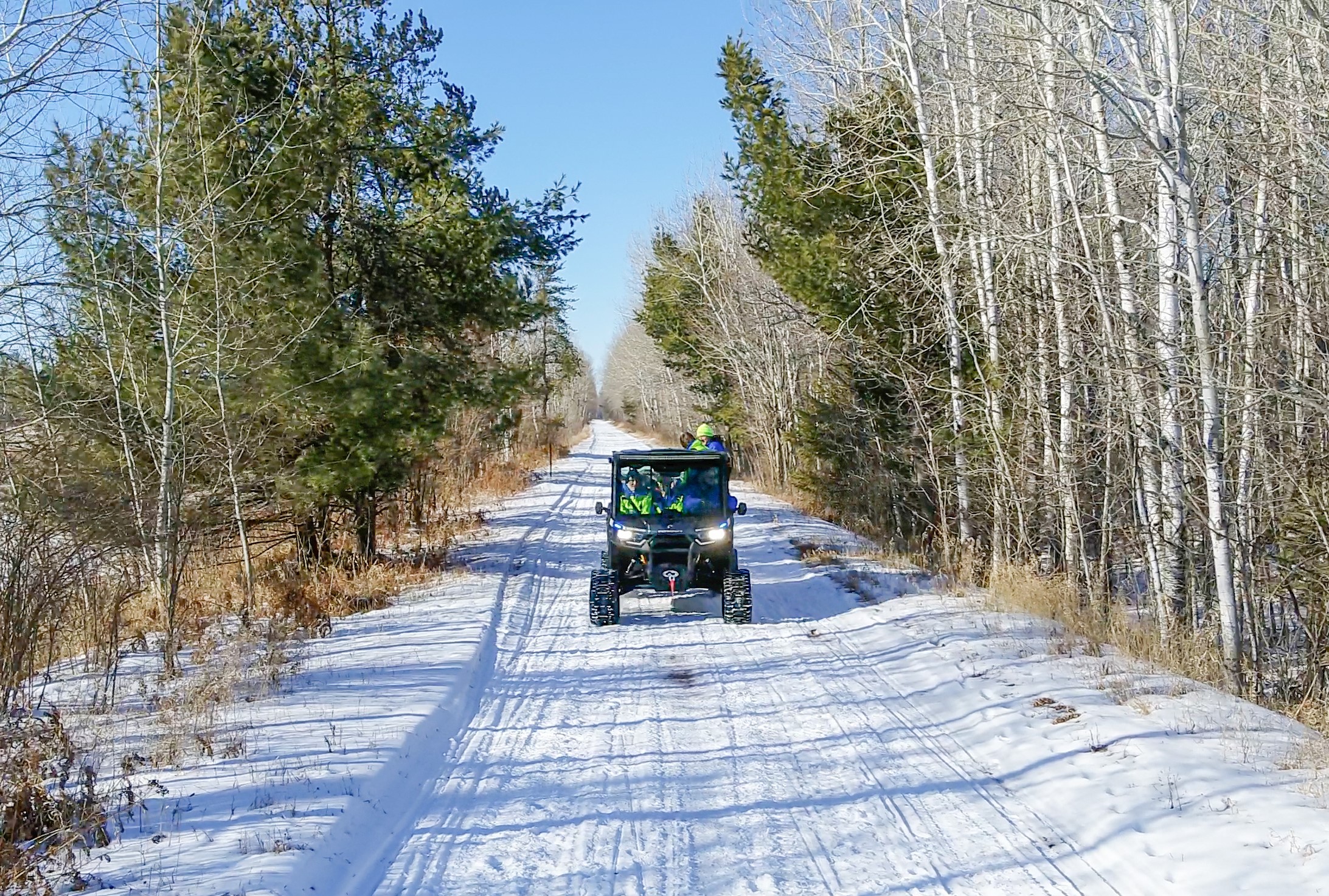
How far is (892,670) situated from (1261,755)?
369 centimetres

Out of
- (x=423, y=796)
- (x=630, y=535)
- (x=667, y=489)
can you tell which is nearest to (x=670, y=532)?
(x=630, y=535)

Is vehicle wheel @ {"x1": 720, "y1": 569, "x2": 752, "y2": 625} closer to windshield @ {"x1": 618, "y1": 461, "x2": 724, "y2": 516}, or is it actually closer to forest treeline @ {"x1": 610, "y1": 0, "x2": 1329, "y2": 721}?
windshield @ {"x1": 618, "y1": 461, "x2": 724, "y2": 516}

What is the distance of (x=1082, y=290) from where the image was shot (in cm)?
1291

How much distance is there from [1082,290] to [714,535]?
223 inches

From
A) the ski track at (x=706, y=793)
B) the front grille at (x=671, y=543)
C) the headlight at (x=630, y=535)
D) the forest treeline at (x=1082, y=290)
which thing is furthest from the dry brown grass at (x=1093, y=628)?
the headlight at (x=630, y=535)

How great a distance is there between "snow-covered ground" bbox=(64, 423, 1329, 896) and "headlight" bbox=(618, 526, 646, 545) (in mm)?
1655

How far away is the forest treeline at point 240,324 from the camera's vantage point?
24.9 ft

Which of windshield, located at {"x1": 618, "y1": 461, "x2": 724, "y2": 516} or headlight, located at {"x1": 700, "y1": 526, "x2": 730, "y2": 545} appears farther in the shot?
windshield, located at {"x1": 618, "y1": 461, "x2": 724, "y2": 516}

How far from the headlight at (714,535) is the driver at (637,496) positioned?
86 centimetres

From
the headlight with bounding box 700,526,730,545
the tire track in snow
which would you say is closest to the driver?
the headlight with bounding box 700,526,730,545

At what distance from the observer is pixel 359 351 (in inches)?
514

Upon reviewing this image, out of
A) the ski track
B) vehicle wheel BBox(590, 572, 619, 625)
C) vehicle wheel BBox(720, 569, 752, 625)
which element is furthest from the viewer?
vehicle wheel BBox(590, 572, 619, 625)

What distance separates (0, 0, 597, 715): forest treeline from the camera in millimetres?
7586

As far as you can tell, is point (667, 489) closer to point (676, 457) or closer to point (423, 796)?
point (676, 457)
